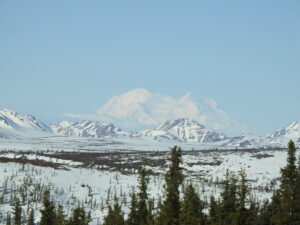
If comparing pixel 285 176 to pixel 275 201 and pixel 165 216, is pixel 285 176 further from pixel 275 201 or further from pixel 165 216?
pixel 275 201

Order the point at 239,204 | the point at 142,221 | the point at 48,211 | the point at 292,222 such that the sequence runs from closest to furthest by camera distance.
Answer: the point at 292,222 < the point at 239,204 < the point at 142,221 < the point at 48,211

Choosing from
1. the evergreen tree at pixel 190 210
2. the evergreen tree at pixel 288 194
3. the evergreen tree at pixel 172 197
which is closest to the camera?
the evergreen tree at pixel 288 194

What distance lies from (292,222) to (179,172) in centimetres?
1453

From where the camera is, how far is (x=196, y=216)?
57250 millimetres

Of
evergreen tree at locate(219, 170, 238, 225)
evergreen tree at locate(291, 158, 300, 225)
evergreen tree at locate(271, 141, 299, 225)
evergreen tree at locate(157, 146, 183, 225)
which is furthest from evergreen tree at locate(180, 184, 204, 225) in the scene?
evergreen tree at locate(291, 158, 300, 225)

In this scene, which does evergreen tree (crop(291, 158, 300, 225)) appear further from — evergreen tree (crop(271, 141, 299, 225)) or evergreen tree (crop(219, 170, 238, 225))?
evergreen tree (crop(219, 170, 238, 225))

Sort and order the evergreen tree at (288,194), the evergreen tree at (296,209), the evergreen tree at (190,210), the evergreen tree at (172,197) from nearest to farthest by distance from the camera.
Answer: the evergreen tree at (296,209), the evergreen tree at (288,194), the evergreen tree at (190,210), the evergreen tree at (172,197)

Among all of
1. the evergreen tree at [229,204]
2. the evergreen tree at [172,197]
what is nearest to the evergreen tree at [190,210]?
the evergreen tree at [172,197]

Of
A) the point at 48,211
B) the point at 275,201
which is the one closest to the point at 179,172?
the point at 48,211

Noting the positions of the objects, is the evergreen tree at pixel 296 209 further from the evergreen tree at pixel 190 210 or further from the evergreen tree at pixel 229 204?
the evergreen tree at pixel 190 210

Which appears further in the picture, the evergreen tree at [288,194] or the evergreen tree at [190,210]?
the evergreen tree at [190,210]

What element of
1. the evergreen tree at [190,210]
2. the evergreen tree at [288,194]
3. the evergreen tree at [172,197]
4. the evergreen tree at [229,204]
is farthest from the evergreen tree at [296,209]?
the evergreen tree at [172,197]

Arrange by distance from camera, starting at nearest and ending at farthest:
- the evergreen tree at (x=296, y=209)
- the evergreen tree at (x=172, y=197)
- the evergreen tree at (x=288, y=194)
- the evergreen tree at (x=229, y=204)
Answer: the evergreen tree at (x=296, y=209), the evergreen tree at (x=288, y=194), the evergreen tree at (x=229, y=204), the evergreen tree at (x=172, y=197)

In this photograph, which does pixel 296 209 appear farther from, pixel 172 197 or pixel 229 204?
pixel 172 197
